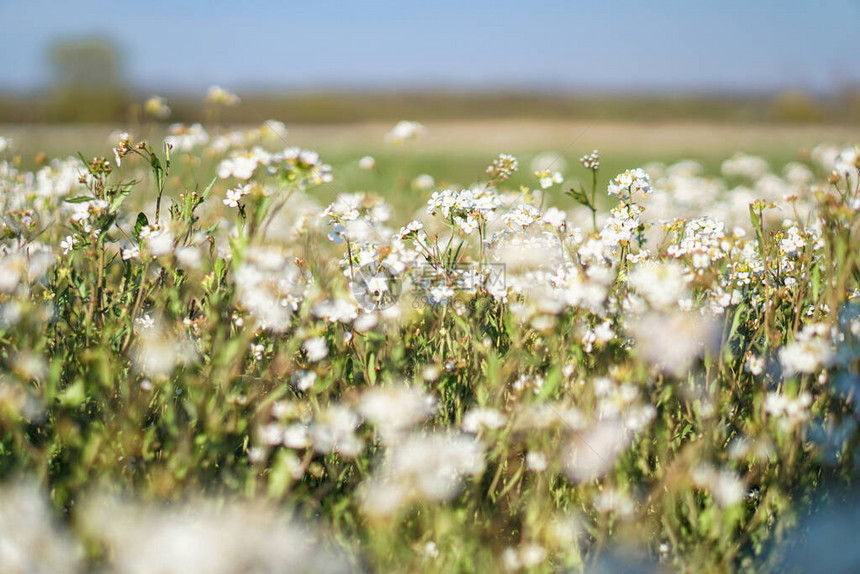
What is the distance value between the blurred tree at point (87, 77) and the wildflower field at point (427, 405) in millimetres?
22621

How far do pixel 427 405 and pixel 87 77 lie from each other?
980 inches

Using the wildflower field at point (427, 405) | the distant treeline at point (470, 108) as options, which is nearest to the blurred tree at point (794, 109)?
the distant treeline at point (470, 108)

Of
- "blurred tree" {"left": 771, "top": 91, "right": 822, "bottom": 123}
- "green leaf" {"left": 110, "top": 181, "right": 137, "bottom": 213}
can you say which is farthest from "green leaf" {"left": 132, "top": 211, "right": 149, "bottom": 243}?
"blurred tree" {"left": 771, "top": 91, "right": 822, "bottom": 123}

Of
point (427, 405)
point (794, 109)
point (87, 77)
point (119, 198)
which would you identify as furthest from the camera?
point (87, 77)

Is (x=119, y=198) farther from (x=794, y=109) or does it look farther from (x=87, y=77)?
(x=87, y=77)

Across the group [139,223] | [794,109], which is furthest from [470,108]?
[139,223]

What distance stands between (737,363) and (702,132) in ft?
64.7

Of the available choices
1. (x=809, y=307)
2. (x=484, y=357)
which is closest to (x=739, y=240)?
(x=809, y=307)

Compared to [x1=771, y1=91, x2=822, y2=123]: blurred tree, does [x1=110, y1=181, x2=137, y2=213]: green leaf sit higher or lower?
lower

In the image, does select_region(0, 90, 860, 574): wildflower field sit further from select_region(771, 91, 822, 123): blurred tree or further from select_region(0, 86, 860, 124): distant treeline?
select_region(771, 91, 822, 123): blurred tree

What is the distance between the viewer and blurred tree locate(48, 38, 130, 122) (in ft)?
72.7

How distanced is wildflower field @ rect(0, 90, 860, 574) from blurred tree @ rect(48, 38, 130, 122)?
2262 centimetres

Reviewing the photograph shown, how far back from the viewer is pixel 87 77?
22.8 meters

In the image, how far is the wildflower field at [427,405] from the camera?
1479 millimetres
